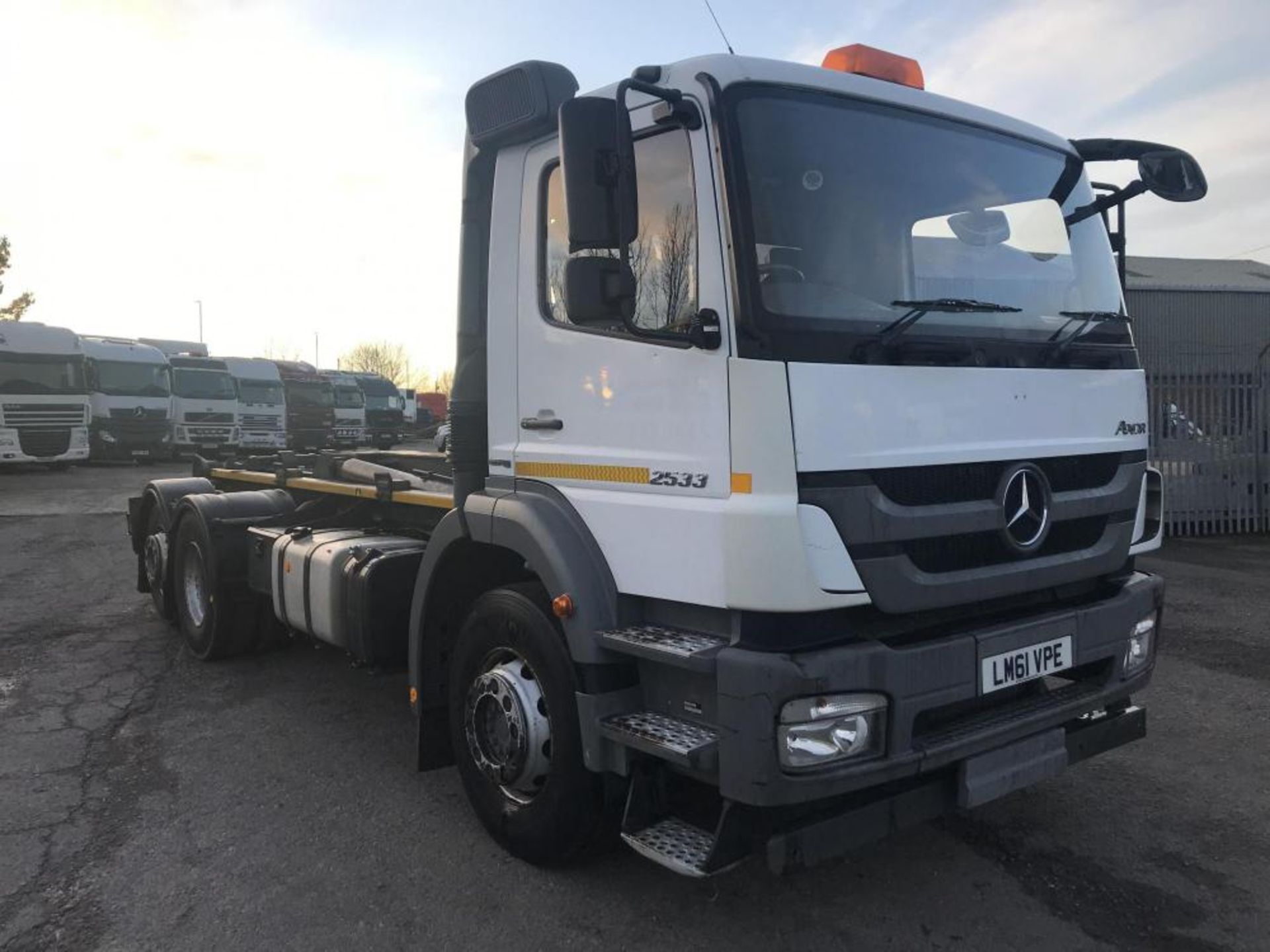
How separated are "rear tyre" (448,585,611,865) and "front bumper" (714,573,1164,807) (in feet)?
2.42

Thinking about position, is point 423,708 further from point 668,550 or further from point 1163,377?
point 1163,377

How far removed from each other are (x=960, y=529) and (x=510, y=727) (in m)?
1.74

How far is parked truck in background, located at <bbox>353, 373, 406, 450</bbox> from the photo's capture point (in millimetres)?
37312

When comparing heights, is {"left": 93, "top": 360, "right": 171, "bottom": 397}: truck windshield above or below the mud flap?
above

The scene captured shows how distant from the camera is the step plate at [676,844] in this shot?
2.80 metres

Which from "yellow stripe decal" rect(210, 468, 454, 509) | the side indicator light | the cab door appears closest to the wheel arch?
the side indicator light

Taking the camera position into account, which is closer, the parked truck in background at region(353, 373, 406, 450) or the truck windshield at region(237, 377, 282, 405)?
the truck windshield at region(237, 377, 282, 405)

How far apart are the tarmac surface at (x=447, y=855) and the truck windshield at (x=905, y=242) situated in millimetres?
1866

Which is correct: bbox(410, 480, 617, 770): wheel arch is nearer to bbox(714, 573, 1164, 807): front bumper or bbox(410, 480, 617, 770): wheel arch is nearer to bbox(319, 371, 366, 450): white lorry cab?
bbox(714, 573, 1164, 807): front bumper

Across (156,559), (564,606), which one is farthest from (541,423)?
(156,559)

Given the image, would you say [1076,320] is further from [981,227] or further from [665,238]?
[665,238]

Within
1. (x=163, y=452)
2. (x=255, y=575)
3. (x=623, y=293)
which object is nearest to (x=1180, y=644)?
(x=623, y=293)

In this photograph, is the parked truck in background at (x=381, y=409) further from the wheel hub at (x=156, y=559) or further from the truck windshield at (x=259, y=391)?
the wheel hub at (x=156, y=559)

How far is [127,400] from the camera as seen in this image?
25438 mm
